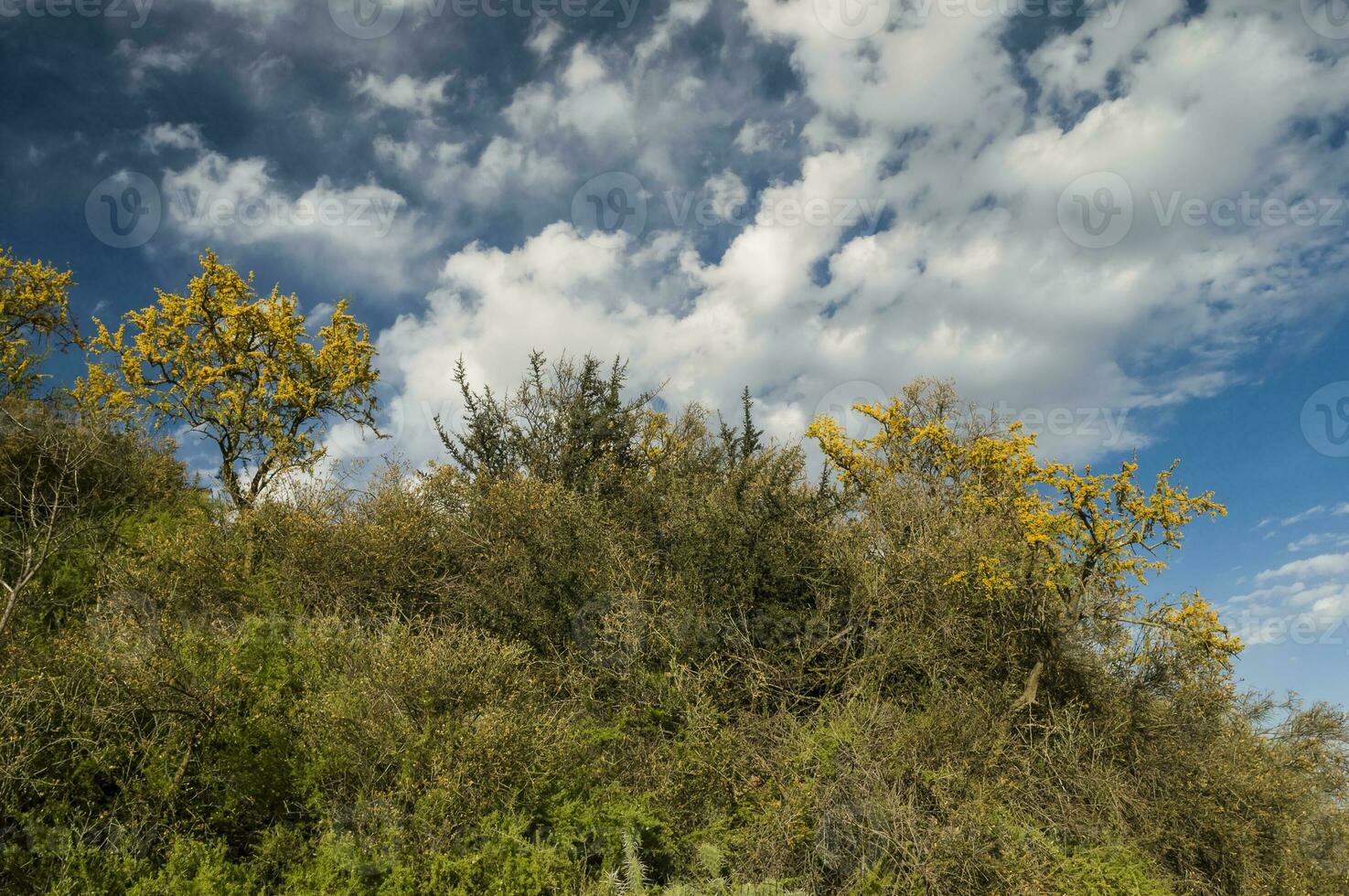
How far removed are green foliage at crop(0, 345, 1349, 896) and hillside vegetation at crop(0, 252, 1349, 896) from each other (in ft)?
0.16

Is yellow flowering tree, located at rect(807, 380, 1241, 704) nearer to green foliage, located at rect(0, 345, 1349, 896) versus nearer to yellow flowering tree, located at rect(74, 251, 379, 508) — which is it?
green foliage, located at rect(0, 345, 1349, 896)

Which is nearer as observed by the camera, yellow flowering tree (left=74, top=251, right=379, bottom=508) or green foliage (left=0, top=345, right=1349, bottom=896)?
green foliage (left=0, top=345, right=1349, bottom=896)

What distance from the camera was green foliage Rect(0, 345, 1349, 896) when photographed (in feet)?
20.7

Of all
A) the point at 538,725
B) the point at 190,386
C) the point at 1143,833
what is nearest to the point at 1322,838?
the point at 1143,833

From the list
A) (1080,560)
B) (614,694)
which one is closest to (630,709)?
(614,694)

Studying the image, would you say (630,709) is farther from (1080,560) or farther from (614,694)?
(1080,560)

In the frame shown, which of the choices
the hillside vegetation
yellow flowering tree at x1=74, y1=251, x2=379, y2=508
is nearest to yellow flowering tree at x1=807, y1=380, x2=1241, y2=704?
the hillside vegetation

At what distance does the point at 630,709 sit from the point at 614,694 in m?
0.63

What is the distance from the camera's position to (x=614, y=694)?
33.9 ft

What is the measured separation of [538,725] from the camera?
7387 millimetres

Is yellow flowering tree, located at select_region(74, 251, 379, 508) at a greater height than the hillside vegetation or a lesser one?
greater

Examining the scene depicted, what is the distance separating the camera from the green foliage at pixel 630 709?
632cm

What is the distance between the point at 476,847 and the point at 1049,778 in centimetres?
759

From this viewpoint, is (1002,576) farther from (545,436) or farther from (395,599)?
(545,436)
